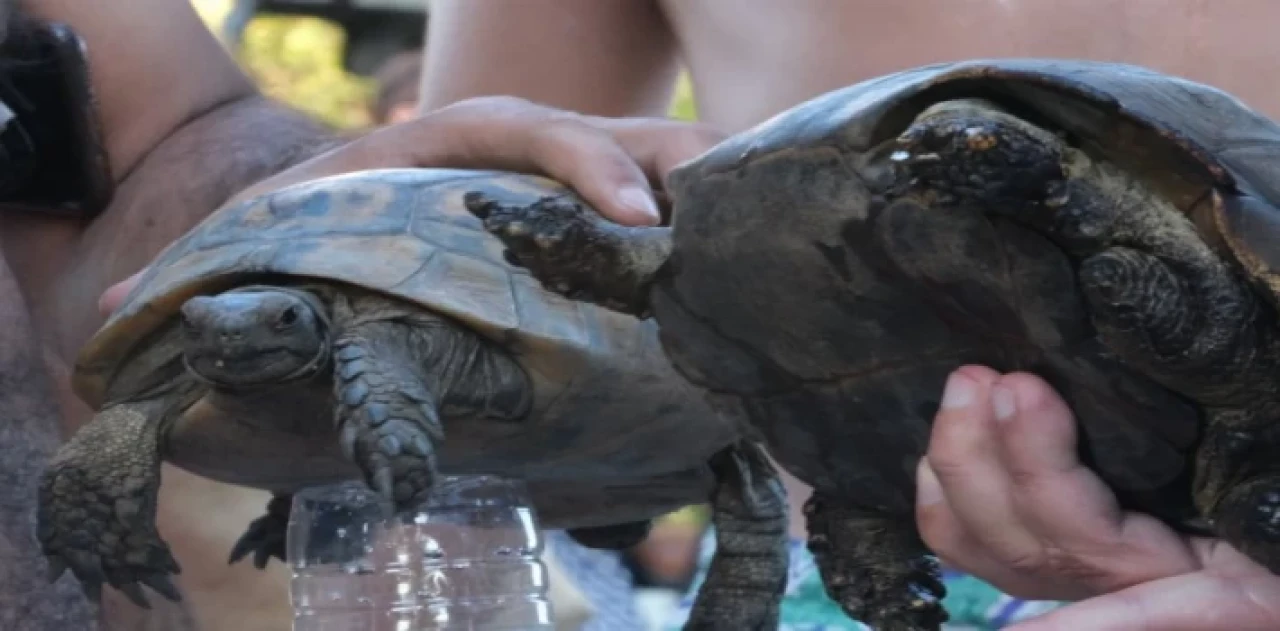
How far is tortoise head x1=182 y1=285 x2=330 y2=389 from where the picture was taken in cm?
97

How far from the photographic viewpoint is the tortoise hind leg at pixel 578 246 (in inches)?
32.6

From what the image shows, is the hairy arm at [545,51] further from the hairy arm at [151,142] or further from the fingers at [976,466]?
the fingers at [976,466]

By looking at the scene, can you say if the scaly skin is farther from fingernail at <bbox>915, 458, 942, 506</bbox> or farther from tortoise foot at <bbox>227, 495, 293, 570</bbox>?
tortoise foot at <bbox>227, 495, 293, 570</bbox>

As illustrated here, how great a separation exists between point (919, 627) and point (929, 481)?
0.44 feet

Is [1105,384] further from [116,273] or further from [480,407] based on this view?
[116,273]

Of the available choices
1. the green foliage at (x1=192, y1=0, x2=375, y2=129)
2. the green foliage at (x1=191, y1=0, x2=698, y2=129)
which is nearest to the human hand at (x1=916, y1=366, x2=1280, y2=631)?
the green foliage at (x1=191, y1=0, x2=698, y2=129)

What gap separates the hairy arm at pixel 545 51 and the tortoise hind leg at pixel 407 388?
0.69 meters

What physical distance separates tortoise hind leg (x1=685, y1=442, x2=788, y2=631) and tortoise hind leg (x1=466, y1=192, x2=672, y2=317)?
0.38 m

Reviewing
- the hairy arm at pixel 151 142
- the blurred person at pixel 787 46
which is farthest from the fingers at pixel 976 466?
the hairy arm at pixel 151 142

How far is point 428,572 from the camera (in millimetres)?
1413

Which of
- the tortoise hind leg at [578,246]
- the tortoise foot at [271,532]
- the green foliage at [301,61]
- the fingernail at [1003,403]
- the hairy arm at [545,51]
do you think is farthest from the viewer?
the green foliage at [301,61]

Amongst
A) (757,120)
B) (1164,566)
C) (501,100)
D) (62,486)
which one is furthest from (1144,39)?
(62,486)

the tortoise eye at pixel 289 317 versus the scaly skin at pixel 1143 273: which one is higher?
the scaly skin at pixel 1143 273

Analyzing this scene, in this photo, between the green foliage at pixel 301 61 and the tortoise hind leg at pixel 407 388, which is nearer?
the tortoise hind leg at pixel 407 388
